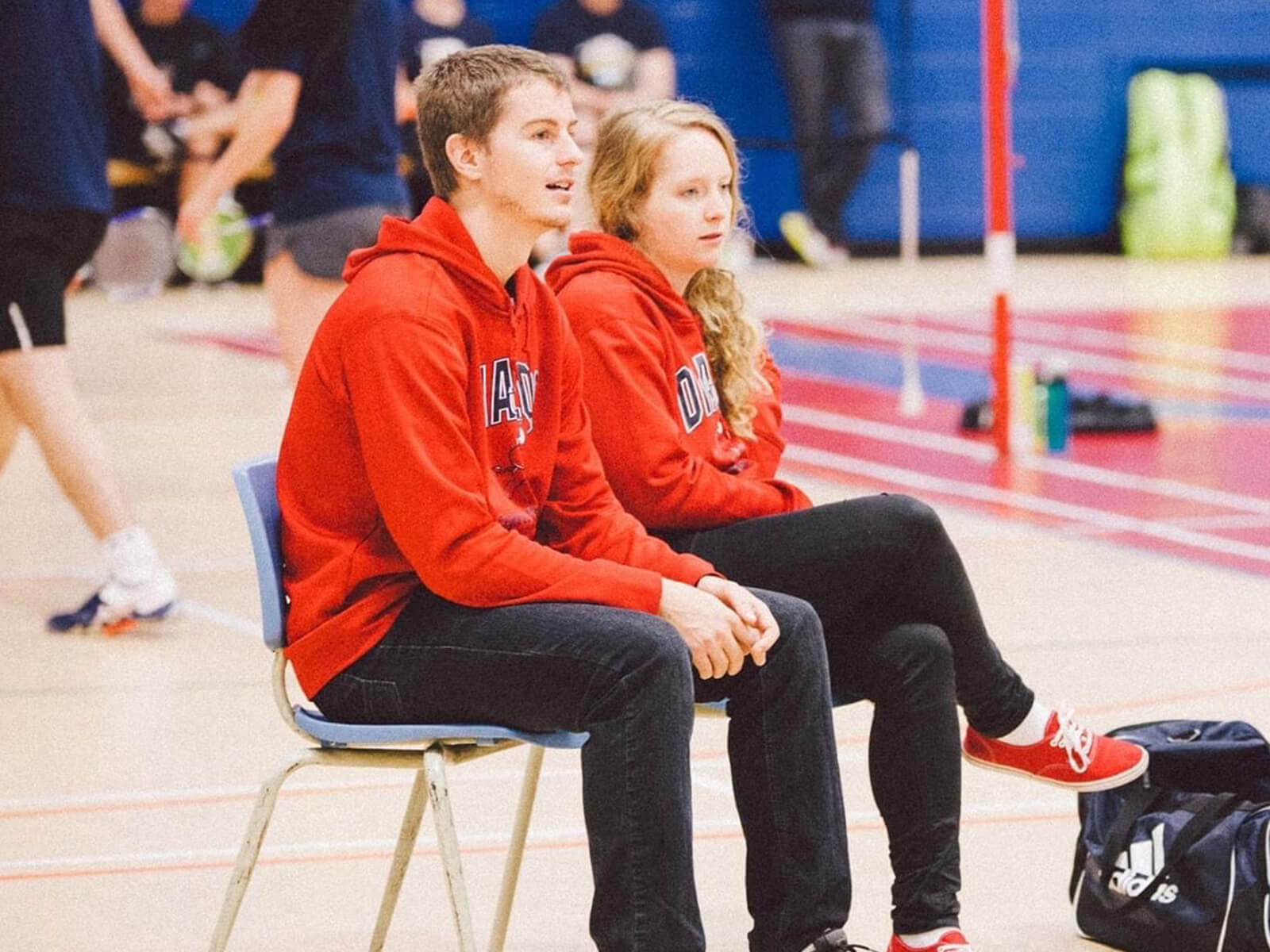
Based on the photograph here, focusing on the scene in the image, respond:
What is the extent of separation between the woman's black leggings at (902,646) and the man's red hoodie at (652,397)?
0.07 metres

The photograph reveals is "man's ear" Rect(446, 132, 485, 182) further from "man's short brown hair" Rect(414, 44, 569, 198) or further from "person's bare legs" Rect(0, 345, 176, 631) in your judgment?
"person's bare legs" Rect(0, 345, 176, 631)

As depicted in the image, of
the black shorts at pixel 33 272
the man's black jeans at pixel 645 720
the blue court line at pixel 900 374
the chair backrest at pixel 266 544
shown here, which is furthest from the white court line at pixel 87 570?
the man's black jeans at pixel 645 720

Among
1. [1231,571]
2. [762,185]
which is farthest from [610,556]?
[762,185]

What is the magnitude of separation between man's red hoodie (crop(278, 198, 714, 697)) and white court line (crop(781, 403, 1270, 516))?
3242mm

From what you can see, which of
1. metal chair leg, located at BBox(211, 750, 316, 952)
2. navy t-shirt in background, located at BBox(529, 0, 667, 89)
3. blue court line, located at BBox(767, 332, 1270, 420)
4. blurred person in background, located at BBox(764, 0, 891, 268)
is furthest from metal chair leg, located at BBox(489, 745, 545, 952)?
blurred person in background, located at BBox(764, 0, 891, 268)

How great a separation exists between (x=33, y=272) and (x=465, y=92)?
2.68 metres

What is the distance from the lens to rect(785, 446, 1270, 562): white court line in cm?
621

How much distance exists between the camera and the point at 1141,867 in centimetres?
329

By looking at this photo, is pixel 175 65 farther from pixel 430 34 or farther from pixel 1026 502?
pixel 1026 502

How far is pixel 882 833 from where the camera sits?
386 cm

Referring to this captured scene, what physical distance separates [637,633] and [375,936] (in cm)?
72

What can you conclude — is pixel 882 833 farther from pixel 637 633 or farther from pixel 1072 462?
pixel 1072 462

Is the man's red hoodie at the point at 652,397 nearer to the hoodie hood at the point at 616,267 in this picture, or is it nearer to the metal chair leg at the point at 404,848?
the hoodie hood at the point at 616,267

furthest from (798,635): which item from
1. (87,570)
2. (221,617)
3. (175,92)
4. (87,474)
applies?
(175,92)
